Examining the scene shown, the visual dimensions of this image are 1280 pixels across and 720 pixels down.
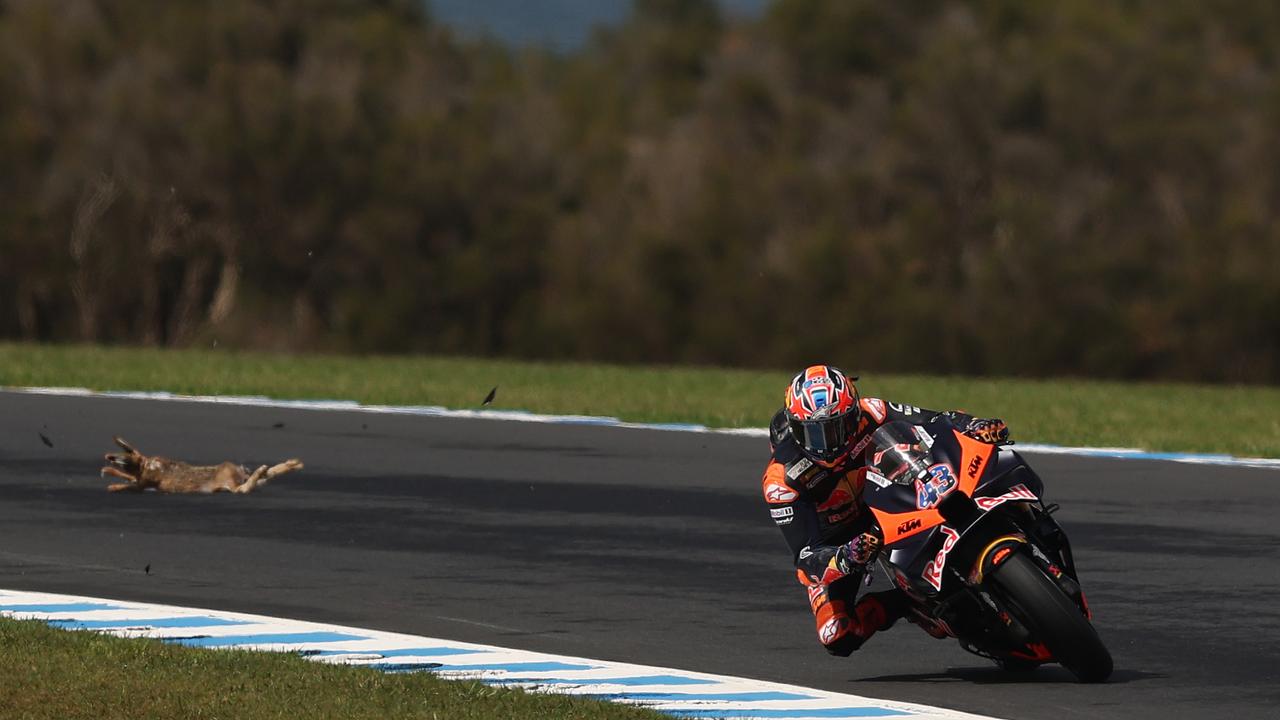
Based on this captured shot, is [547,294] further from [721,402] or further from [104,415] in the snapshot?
[104,415]

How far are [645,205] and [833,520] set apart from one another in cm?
3513

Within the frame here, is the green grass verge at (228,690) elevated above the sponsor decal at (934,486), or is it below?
below

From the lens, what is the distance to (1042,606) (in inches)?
367

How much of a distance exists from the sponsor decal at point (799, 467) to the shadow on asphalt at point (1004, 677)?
2.94ft

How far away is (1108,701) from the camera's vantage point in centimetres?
944

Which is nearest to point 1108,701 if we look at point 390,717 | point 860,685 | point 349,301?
point 860,685

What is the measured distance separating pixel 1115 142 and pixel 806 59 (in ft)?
40.7

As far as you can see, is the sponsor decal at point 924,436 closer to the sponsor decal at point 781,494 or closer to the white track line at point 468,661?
the sponsor decal at point 781,494

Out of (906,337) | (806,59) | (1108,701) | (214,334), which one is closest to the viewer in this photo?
(1108,701)

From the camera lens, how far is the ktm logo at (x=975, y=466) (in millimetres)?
9414

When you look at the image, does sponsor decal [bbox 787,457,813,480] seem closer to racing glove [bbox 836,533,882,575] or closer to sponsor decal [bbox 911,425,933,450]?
racing glove [bbox 836,533,882,575]

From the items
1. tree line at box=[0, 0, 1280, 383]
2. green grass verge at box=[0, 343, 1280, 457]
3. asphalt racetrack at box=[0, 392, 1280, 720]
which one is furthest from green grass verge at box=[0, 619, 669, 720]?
tree line at box=[0, 0, 1280, 383]

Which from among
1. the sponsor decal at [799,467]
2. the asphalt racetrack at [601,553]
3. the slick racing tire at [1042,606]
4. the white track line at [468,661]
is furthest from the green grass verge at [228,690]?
the slick racing tire at [1042,606]

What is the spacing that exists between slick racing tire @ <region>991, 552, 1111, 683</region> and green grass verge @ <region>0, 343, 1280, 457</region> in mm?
11687
